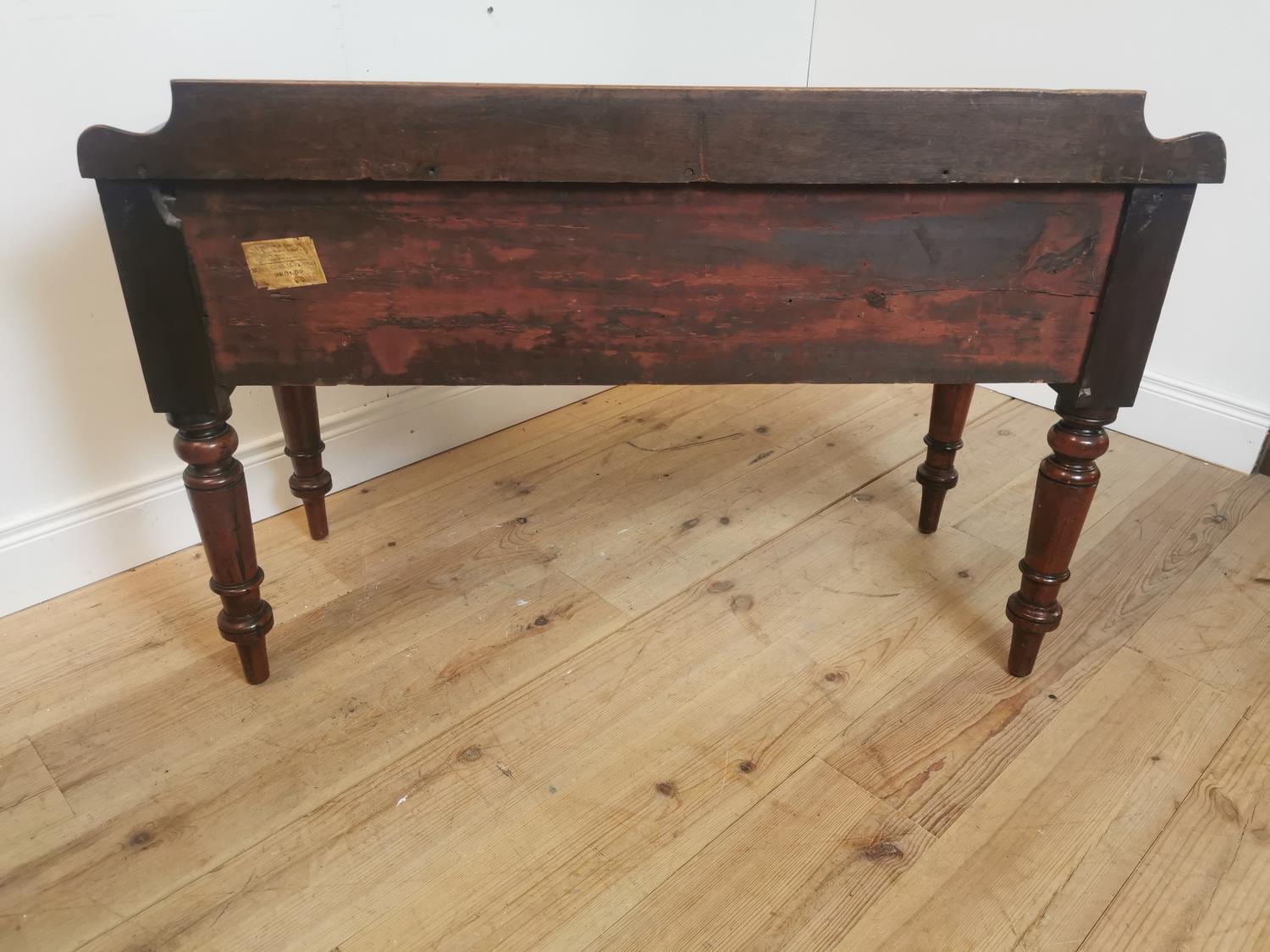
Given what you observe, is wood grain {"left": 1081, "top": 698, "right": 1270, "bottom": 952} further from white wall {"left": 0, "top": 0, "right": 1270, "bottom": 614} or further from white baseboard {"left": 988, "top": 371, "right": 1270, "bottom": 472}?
white wall {"left": 0, "top": 0, "right": 1270, "bottom": 614}

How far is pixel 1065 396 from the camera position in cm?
101

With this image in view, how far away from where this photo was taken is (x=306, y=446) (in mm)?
1415

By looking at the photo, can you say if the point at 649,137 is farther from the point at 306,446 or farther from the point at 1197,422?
the point at 1197,422

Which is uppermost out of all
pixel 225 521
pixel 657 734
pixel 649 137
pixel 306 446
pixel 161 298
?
pixel 649 137

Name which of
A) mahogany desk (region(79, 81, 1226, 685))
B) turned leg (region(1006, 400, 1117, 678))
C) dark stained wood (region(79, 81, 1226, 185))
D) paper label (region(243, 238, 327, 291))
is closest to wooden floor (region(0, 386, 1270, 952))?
turned leg (region(1006, 400, 1117, 678))

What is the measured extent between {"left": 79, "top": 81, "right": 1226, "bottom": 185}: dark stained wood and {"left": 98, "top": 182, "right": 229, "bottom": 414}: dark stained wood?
0.11ft

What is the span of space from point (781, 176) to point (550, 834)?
74cm

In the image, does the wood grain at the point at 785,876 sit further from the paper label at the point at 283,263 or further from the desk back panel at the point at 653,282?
the paper label at the point at 283,263

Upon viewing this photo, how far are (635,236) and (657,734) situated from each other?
2.02 ft

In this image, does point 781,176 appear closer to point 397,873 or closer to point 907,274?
point 907,274

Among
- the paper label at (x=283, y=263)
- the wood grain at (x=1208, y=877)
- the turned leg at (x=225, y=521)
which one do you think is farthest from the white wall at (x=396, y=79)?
the wood grain at (x=1208, y=877)

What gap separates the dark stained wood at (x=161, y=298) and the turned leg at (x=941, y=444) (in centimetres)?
105

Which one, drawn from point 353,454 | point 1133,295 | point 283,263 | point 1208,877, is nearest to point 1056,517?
point 1133,295

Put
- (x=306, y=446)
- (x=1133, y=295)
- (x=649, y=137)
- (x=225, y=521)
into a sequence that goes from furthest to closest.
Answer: (x=306, y=446) → (x=225, y=521) → (x=1133, y=295) → (x=649, y=137)
